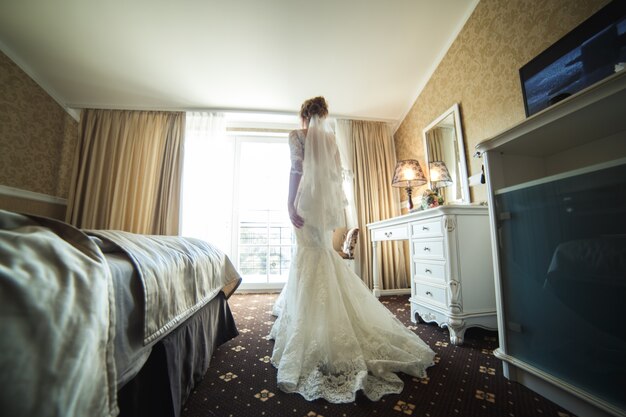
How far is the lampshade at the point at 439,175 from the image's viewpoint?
253 cm

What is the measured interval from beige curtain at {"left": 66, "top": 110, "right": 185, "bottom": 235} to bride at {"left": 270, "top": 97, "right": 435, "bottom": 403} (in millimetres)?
2505

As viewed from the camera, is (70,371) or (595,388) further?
(595,388)

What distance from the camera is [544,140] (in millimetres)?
1148

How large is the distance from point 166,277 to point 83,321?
0.40 meters

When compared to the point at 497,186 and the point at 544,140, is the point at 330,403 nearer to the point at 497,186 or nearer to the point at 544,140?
the point at 497,186

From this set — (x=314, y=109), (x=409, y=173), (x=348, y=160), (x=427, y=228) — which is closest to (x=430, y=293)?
(x=427, y=228)

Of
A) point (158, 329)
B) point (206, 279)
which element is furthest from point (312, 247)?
point (158, 329)

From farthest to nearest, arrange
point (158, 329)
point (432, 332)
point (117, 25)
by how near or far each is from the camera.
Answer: point (117, 25)
point (432, 332)
point (158, 329)

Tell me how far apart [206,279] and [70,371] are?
0.84m

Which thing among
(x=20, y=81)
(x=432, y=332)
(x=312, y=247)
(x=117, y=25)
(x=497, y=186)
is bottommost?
(x=432, y=332)

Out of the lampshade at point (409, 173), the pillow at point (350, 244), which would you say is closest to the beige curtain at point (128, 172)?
the pillow at point (350, 244)

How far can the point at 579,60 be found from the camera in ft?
4.57

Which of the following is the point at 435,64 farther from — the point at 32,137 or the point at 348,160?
the point at 32,137

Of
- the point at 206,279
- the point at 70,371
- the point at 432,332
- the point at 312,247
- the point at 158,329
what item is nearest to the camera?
the point at 70,371
